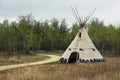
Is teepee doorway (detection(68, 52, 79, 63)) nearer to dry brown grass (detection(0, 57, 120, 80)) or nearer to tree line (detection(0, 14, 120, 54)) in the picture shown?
dry brown grass (detection(0, 57, 120, 80))

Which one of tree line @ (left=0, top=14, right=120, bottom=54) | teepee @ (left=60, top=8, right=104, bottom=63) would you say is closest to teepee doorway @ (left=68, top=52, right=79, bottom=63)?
teepee @ (left=60, top=8, right=104, bottom=63)

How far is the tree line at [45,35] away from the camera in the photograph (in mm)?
71750

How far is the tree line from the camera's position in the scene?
71750 mm

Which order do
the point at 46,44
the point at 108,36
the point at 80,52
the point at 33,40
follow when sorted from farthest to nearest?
the point at 46,44
the point at 33,40
the point at 108,36
the point at 80,52

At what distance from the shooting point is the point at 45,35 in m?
85.6

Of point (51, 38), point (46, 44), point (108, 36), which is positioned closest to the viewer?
point (108, 36)

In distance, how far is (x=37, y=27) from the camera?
86.9m

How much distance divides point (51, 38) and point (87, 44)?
4895 centimetres

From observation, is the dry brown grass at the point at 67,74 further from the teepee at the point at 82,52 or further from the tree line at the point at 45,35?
the tree line at the point at 45,35

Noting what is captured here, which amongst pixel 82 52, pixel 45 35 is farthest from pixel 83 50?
pixel 45 35

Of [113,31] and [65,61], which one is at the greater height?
[113,31]

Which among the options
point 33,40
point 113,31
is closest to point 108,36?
point 113,31

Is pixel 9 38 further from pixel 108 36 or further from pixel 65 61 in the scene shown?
pixel 65 61

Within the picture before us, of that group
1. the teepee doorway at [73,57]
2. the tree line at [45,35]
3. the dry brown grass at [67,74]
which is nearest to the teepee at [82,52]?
the teepee doorway at [73,57]
